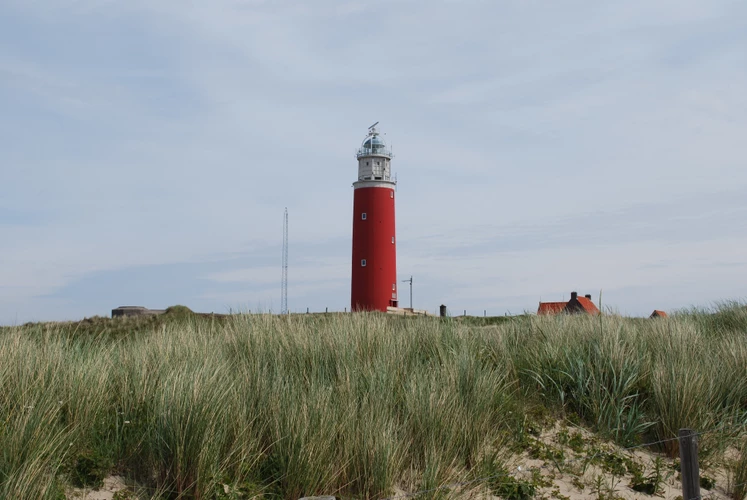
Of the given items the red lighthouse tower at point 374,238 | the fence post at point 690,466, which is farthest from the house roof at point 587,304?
the fence post at point 690,466

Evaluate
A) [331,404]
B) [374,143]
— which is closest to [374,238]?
[374,143]

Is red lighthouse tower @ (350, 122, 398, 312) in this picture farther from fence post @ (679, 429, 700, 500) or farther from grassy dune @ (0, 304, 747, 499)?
fence post @ (679, 429, 700, 500)

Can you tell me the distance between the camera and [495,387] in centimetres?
683

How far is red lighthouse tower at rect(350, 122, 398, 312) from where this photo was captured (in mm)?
34688

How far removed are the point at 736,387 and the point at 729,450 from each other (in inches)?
48.3

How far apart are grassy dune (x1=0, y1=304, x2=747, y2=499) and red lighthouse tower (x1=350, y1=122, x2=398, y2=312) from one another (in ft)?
83.8

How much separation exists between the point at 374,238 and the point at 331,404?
28.9 m

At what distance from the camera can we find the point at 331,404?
605 cm

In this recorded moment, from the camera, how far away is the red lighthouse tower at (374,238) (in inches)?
1366

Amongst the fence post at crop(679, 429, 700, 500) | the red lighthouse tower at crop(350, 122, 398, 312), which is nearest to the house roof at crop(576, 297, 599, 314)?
the red lighthouse tower at crop(350, 122, 398, 312)

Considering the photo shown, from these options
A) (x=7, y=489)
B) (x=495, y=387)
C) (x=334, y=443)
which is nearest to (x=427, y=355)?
(x=495, y=387)

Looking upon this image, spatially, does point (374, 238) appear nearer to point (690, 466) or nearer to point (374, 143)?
point (374, 143)

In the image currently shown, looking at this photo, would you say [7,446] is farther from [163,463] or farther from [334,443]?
[334,443]

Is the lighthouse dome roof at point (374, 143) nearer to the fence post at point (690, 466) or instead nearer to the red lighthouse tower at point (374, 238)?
the red lighthouse tower at point (374, 238)
